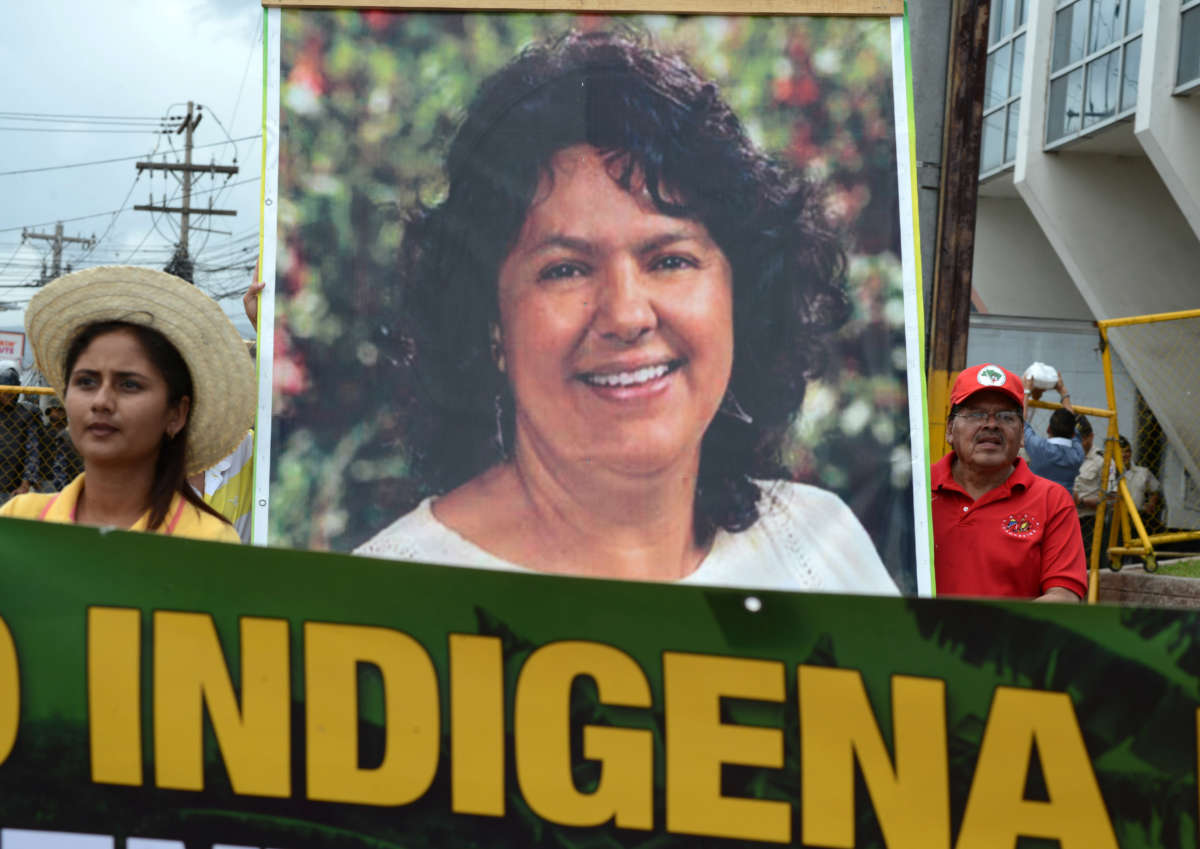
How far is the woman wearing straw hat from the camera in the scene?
2.44m

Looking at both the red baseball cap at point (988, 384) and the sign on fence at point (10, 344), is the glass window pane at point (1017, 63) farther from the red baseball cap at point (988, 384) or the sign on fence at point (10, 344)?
the sign on fence at point (10, 344)

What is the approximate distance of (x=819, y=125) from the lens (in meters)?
3.06

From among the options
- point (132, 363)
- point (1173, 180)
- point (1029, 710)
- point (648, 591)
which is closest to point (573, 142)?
point (132, 363)

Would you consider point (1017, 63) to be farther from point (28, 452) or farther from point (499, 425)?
point (499, 425)

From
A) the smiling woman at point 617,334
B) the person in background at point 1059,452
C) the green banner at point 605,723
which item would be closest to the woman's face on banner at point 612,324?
the smiling woman at point 617,334

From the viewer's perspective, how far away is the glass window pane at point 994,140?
60.9 ft

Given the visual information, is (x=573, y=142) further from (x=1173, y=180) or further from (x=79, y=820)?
(x=1173, y=180)

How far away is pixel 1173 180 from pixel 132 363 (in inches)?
538

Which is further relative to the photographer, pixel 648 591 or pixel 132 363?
pixel 132 363

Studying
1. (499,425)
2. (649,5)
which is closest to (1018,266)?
(649,5)

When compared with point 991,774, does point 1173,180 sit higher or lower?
higher

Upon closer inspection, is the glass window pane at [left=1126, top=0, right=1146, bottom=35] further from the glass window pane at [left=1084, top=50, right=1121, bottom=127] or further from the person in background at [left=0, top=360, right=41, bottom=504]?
the person in background at [left=0, top=360, right=41, bottom=504]

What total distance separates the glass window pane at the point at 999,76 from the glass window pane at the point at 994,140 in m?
0.24

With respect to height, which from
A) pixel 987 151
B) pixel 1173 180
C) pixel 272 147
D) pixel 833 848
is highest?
pixel 987 151
